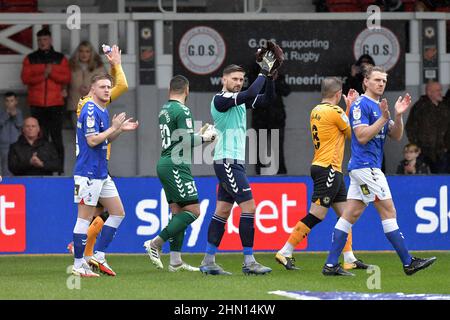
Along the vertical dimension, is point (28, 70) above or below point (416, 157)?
above

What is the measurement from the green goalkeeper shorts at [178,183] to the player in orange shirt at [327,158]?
1.23m

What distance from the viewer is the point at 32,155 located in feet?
58.9

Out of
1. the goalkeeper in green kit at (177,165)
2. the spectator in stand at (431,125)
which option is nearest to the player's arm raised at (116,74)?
the goalkeeper in green kit at (177,165)

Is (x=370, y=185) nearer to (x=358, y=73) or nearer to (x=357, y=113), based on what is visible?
(x=357, y=113)

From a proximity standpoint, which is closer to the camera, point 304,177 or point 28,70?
point 304,177

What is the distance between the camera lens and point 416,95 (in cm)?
2014

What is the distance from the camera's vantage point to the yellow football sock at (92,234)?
14.1m

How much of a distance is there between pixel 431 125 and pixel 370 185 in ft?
22.3

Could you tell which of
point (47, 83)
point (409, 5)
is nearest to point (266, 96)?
point (47, 83)

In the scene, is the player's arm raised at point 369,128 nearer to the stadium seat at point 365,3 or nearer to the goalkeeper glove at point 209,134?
the goalkeeper glove at point 209,134

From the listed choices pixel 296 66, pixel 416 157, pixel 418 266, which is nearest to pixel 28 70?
pixel 296 66
